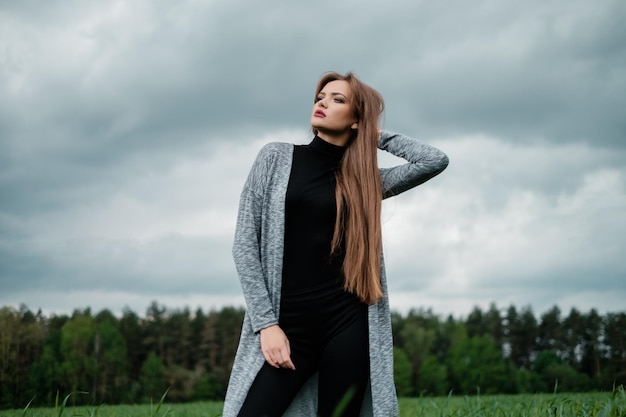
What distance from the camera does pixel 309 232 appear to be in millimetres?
3521

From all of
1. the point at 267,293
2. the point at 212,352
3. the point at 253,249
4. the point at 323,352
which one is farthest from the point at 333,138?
the point at 212,352

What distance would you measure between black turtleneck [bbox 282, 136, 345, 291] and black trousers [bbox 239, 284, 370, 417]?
0.26ft

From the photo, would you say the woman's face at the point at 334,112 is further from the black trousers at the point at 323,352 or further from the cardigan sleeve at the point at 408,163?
the black trousers at the point at 323,352

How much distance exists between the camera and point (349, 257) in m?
3.47

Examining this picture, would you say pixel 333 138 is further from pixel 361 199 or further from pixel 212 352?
pixel 212 352

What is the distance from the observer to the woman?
10.9ft

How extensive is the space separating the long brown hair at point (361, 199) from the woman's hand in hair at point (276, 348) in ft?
1.44

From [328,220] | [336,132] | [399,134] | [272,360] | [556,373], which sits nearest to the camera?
[272,360]

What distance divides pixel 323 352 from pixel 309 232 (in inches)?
24.7

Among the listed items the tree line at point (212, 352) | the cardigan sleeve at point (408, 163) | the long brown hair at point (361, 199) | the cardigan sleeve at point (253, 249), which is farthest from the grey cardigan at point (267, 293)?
the tree line at point (212, 352)

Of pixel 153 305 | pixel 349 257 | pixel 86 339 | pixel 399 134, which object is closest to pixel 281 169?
pixel 349 257

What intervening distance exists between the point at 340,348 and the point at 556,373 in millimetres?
58842

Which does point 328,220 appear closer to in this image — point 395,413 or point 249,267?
point 249,267

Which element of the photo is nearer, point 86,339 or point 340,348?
point 340,348
